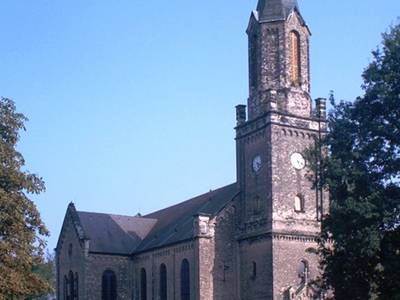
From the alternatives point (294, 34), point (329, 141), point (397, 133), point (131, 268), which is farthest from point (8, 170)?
point (131, 268)

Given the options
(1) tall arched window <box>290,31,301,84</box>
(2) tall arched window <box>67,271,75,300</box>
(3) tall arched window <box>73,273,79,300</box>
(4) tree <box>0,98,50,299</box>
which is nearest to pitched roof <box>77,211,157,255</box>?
(3) tall arched window <box>73,273,79,300</box>

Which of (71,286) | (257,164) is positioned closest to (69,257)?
(71,286)

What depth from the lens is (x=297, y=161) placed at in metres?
47.8

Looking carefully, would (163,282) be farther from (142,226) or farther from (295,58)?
(295,58)

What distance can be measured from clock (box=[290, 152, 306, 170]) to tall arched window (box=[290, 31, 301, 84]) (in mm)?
4626

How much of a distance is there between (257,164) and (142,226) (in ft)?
59.5

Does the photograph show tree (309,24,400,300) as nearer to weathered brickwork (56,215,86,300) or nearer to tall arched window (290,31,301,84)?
tall arched window (290,31,301,84)

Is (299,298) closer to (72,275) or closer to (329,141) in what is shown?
(329,141)

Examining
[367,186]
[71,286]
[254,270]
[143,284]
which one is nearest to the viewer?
[367,186]

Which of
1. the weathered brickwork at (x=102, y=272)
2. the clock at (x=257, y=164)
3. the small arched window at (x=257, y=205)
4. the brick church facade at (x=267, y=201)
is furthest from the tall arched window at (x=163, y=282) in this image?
the clock at (x=257, y=164)

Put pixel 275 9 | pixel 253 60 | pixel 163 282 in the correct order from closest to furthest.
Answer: pixel 275 9 < pixel 253 60 < pixel 163 282

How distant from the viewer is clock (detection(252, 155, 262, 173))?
48.0 metres

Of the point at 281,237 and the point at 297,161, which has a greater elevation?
the point at 297,161

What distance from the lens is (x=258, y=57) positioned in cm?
4850
